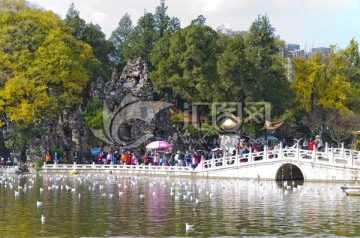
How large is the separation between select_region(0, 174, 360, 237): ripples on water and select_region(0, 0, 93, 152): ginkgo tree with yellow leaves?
18.2 metres

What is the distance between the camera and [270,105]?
68000 mm

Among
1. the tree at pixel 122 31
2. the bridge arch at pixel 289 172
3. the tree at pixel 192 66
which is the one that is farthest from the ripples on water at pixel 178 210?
the tree at pixel 122 31

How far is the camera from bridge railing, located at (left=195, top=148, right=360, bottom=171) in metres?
44.3

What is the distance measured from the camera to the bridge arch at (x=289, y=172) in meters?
47.8

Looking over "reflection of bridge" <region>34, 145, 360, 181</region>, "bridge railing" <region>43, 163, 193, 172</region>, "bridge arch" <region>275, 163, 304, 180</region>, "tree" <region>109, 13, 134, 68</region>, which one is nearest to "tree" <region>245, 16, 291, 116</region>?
"bridge railing" <region>43, 163, 193, 172</region>

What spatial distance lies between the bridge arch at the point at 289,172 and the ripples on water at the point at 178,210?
185 inches

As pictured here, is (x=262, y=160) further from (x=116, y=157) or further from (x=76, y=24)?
(x=76, y=24)

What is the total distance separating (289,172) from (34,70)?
23665 millimetres

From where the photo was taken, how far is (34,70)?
199 ft

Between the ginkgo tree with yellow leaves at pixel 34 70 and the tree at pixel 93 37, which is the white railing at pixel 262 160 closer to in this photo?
the ginkgo tree with yellow leaves at pixel 34 70

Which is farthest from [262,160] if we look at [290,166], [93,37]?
[93,37]

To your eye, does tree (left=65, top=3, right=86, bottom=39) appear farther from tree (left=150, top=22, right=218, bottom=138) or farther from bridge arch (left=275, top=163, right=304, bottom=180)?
bridge arch (left=275, top=163, right=304, bottom=180)

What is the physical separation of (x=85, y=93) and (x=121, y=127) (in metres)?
10.4

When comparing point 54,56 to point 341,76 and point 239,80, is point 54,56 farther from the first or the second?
point 341,76
